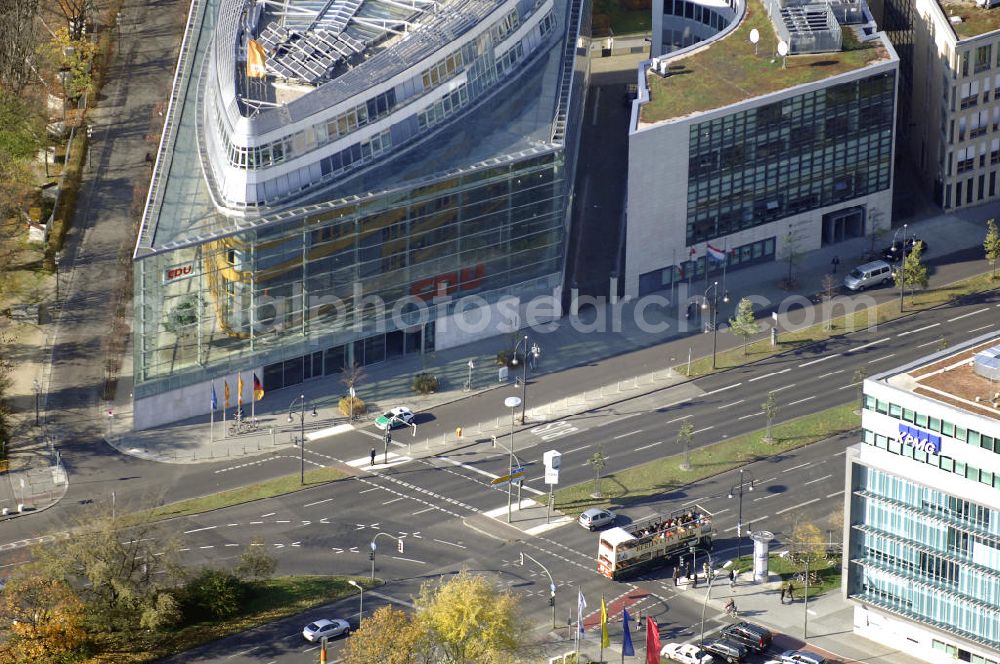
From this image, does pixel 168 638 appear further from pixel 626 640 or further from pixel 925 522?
pixel 925 522

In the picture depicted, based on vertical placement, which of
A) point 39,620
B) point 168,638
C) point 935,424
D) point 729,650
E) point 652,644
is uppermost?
point 935,424

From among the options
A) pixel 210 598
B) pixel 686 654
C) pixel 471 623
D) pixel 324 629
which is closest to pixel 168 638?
pixel 210 598

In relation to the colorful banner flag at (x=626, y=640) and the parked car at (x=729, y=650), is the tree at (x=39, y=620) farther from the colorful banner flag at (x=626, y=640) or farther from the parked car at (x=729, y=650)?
the parked car at (x=729, y=650)

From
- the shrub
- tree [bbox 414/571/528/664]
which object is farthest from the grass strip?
tree [bbox 414/571/528/664]

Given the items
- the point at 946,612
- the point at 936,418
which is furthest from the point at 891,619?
the point at 936,418

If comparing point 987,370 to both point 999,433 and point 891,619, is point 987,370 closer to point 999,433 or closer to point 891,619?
point 999,433
